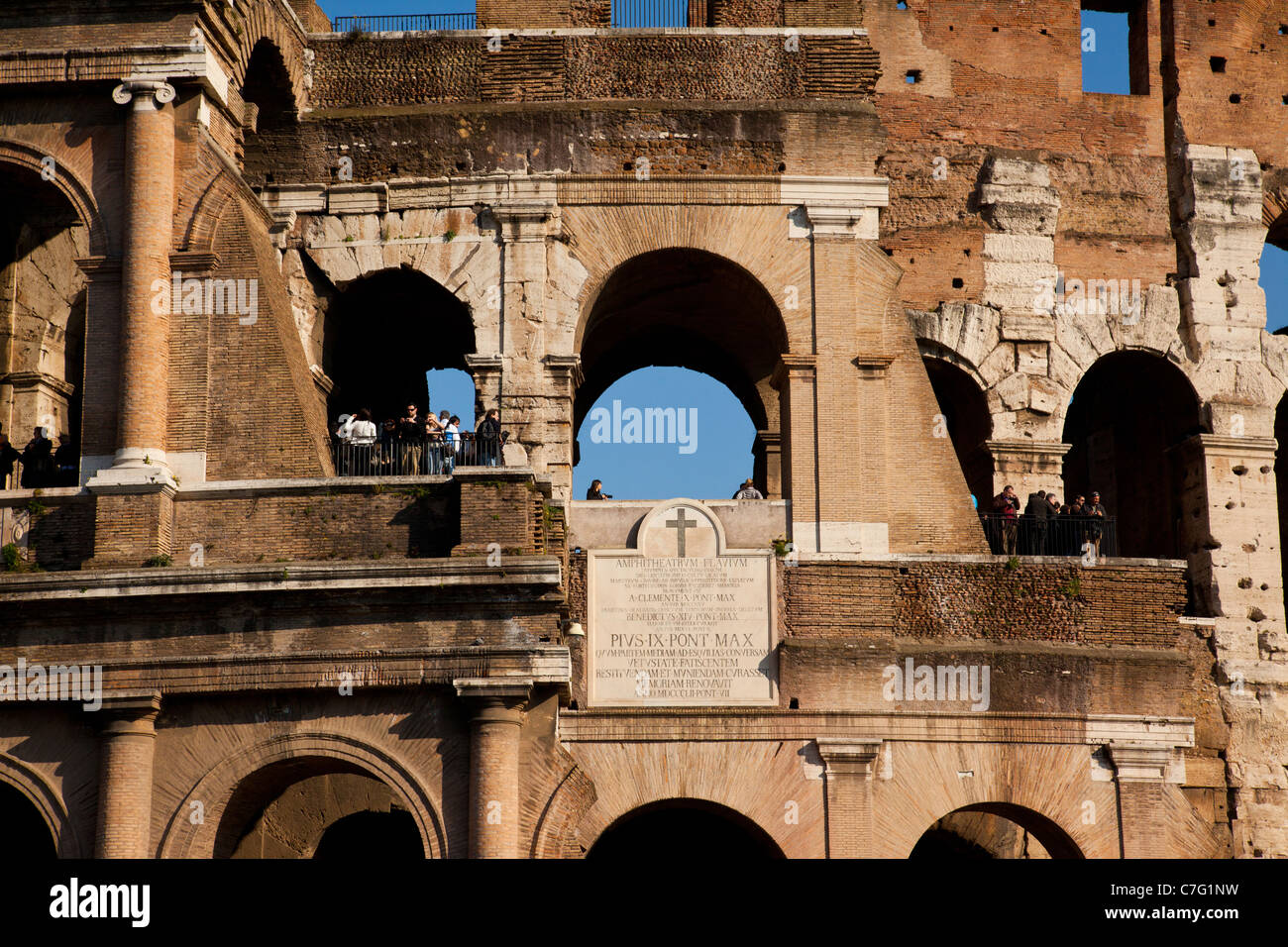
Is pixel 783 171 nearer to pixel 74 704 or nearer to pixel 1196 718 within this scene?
pixel 1196 718

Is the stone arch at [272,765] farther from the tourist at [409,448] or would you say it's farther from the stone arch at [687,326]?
the stone arch at [687,326]

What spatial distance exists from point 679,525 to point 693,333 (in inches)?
208

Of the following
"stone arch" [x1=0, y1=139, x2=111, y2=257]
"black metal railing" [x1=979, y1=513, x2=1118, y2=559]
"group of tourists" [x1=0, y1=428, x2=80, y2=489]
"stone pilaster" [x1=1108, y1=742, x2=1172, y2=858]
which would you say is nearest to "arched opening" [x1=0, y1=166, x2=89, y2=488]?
"group of tourists" [x1=0, y1=428, x2=80, y2=489]

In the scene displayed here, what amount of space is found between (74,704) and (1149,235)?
16.2 metres

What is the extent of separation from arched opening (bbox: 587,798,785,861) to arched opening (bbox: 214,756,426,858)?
260 centimetres

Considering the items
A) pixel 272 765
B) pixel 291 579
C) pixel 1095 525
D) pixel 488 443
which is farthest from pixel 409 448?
pixel 1095 525

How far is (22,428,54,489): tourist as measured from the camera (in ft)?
70.5

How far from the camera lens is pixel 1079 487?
102ft

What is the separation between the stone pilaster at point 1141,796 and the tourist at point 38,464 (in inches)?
496

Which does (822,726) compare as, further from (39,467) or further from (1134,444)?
(1134,444)

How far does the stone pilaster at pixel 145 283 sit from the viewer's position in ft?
67.4

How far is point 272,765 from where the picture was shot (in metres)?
19.9

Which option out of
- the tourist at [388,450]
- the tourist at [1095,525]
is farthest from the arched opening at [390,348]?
the tourist at [1095,525]

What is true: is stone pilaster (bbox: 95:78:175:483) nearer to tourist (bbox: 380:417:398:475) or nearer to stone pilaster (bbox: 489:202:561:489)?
tourist (bbox: 380:417:398:475)
